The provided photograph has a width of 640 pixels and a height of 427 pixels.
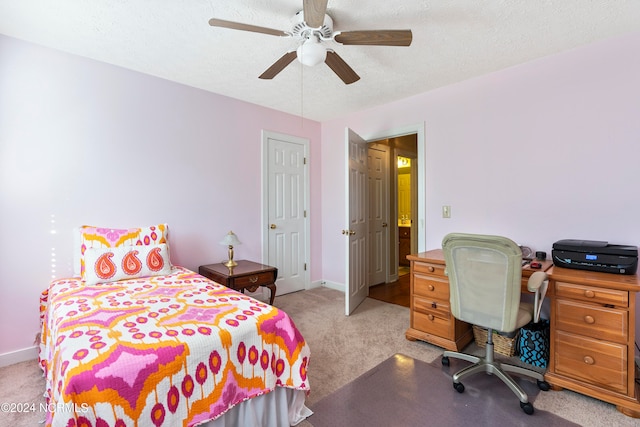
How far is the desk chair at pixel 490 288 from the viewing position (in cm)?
183

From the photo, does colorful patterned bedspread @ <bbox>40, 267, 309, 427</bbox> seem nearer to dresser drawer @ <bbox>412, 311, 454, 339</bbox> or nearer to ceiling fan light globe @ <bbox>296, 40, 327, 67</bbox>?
dresser drawer @ <bbox>412, 311, 454, 339</bbox>

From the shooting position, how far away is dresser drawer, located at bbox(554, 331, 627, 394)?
182 centimetres

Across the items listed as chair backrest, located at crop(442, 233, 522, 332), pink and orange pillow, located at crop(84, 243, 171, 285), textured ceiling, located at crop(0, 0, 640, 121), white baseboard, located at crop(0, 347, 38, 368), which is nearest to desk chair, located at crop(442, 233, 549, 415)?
chair backrest, located at crop(442, 233, 522, 332)

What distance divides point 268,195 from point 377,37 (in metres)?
2.48

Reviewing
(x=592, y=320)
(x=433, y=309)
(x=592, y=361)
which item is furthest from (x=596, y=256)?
(x=433, y=309)

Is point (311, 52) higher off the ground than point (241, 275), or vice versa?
point (311, 52)

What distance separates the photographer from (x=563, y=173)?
257 centimetres

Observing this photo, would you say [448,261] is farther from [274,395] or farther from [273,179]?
[273,179]

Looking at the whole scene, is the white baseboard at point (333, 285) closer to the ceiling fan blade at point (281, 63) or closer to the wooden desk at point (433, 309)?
the wooden desk at point (433, 309)

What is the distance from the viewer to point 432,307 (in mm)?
2646

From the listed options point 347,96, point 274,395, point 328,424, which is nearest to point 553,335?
point 328,424

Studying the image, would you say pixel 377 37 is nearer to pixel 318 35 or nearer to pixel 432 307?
pixel 318 35

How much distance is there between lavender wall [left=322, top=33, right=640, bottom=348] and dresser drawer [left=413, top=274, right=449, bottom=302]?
0.79 metres

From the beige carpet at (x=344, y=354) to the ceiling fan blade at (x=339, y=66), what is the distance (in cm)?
223
